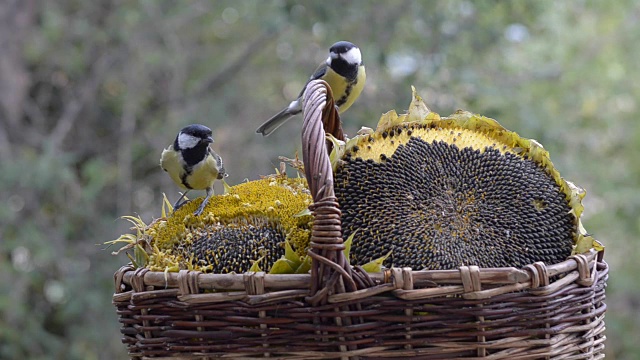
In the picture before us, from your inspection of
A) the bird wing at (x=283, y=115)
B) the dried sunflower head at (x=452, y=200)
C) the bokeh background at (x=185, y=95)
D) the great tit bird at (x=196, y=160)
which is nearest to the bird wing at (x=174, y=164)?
the great tit bird at (x=196, y=160)

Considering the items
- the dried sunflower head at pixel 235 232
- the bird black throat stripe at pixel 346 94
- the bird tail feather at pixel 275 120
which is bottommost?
the dried sunflower head at pixel 235 232

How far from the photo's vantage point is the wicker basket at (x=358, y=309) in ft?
3.37

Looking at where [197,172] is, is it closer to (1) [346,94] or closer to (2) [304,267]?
(1) [346,94]

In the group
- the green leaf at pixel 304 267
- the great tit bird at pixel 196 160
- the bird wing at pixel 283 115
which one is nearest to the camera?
the green leaf at pixel 304 267

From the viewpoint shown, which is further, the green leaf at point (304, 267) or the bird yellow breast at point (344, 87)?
the bird yellow breast at point (344, 87)

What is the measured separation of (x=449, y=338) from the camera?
1045mm

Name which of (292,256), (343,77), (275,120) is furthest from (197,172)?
(292,256)

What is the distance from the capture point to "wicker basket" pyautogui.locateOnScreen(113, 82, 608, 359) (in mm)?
1026

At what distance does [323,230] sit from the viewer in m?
1.04

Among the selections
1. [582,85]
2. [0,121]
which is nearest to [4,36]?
[0,121]

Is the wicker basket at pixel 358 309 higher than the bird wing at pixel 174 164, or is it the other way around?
the bird wing at pixel 174 164

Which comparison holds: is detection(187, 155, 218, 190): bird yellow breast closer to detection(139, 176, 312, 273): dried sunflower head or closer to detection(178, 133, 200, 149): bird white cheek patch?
detection(178, 133, 200, 149): bird white cheek patch

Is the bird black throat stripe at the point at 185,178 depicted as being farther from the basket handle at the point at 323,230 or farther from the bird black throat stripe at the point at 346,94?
the basket handle at the point at 323,230

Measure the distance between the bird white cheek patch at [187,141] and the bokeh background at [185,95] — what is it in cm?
240
